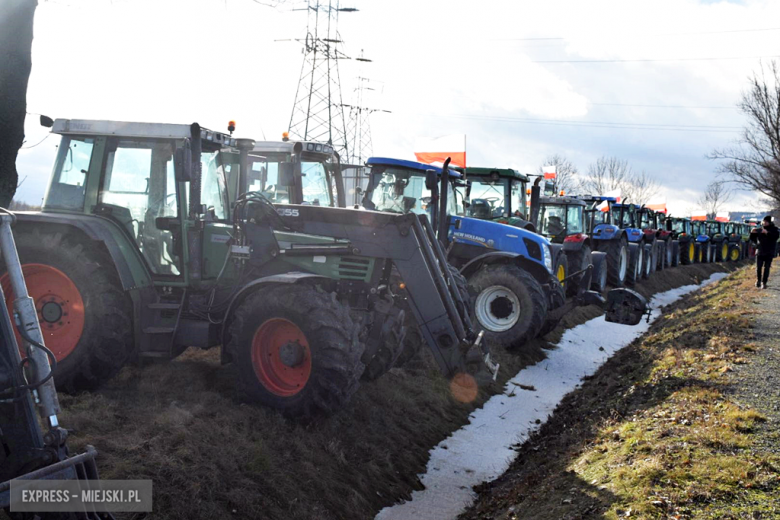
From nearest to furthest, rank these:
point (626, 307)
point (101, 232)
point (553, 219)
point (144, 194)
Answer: point (101, 232), point (144, 194), point (626, 307), point (553, 219)

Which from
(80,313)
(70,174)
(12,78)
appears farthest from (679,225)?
(12,78)

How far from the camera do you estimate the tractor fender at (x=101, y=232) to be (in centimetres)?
678

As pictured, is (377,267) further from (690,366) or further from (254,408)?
(690,366)

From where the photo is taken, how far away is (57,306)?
6789mm

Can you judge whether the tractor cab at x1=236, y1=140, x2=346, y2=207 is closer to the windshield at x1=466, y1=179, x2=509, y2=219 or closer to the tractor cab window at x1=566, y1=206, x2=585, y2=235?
the windshield at x1=466, y1=179, x2=509, y2=219

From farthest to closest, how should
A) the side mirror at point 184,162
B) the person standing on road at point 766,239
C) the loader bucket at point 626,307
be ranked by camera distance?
the person standing on road at point 766,239 < the loader bucket at point 626,307 < the side mirror at point 184,162

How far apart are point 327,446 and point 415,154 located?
9019 mm

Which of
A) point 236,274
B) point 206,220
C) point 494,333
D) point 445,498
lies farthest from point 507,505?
point 494,333

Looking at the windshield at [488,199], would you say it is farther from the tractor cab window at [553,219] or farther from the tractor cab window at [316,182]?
the tractor cab window at [316,182]

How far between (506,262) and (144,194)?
6.62m

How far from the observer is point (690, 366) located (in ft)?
30.6

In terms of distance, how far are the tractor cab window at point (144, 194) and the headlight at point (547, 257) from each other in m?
6.87

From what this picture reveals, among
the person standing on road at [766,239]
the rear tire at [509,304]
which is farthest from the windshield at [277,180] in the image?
the person standing on road at [766,239]

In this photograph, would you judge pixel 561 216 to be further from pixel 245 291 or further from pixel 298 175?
pixel 245 291
